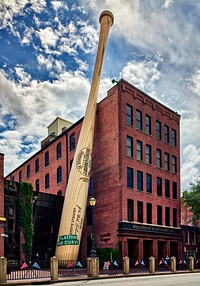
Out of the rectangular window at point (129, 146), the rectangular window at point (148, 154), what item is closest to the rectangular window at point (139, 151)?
the rectangular window at point (148, 154)

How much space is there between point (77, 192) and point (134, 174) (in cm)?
780

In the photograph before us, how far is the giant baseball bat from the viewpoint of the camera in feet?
105

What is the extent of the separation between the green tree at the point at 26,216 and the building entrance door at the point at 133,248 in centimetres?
1048

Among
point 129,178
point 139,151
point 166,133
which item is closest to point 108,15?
point 139,151

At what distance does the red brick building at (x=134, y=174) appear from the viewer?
36.7 meters

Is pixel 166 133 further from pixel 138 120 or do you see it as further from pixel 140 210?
pixel 140 210

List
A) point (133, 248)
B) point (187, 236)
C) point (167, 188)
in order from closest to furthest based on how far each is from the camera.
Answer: point (133, 248) → point (167, 188) → point (187, 236)

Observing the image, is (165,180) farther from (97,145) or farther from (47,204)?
(47,204)

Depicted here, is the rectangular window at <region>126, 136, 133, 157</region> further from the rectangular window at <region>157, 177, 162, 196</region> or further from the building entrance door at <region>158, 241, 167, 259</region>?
the building entrance door at <region>158, 241, 167, 259</region>

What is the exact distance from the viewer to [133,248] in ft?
125

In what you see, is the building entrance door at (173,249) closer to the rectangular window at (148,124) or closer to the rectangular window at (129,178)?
the rectangular window at (129,178)

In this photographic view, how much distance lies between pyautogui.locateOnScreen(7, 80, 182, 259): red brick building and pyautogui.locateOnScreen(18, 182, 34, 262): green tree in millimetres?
7532

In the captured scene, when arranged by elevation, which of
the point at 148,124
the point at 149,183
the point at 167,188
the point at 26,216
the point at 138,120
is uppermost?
the point at 138,120

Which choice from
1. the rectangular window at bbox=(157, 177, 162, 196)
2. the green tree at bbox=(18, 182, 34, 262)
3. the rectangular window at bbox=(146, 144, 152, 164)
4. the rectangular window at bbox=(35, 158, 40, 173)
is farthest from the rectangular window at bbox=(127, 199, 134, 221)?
the rectangular window at bbox=(35, 158, 40, 173)
